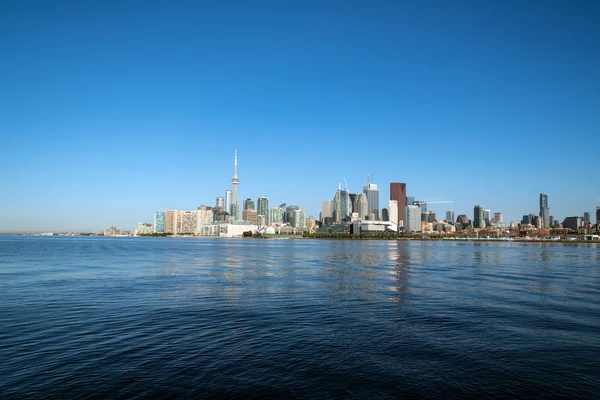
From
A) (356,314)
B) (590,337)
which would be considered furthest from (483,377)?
(356,314)

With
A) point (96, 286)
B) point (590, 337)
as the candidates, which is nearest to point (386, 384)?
point (590, 337)

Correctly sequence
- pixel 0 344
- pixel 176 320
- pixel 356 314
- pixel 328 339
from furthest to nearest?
pixel 356 314, pixel 176 320, pixel 328 339, pixel 0 344

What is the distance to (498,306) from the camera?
39000mm

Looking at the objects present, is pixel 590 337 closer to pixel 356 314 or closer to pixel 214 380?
pixel 356 314

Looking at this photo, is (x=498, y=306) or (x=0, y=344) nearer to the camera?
(x=0, y=344)

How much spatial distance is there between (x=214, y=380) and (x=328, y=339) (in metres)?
9.50

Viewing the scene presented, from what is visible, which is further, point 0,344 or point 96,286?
point 96,286

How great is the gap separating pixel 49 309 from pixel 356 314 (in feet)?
89.0

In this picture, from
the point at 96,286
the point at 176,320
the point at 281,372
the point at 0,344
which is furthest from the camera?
the point at 96,286

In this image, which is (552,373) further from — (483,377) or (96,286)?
(96,286)

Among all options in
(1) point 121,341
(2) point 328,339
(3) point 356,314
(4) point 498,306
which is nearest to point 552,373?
(2) point 328,339

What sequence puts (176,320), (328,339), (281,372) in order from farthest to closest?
(176,320) → (328,339) → (281,372)

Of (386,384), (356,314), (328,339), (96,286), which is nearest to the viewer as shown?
(386,384)

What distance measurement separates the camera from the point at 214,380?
64.1 feet
